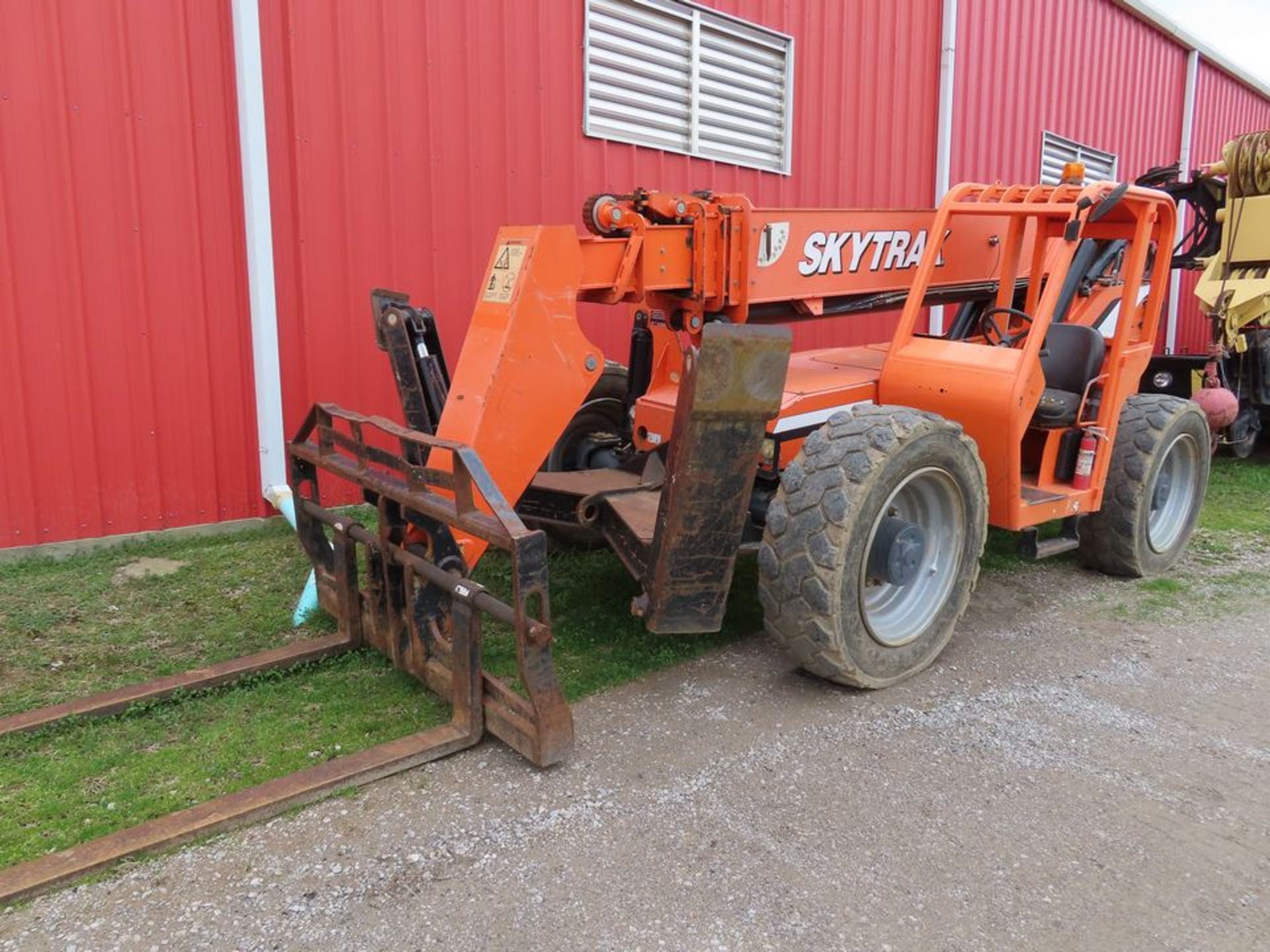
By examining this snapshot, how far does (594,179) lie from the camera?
7.43 metres

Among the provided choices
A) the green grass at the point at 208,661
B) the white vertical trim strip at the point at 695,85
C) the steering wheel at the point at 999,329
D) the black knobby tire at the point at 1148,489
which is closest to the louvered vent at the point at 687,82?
the white vertical trim strip at the point at 695,85

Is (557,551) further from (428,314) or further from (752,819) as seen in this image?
(752,819)

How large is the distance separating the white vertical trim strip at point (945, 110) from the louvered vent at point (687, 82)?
241 cm

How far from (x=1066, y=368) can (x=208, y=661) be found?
4.45 meters

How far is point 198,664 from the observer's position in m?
4.20

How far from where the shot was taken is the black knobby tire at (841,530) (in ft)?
12.1

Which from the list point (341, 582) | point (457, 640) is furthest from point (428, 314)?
point (457, 640)

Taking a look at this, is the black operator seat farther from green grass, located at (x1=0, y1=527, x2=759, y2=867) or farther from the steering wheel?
green grass, located at (x1=0, y1=527, x2=759, y2=867)

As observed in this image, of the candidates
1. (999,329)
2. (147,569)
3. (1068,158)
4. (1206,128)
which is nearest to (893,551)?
(999,329)

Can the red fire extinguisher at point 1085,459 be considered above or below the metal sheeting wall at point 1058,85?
below

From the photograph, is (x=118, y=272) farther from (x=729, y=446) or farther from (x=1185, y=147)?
(x=1185, y=147)

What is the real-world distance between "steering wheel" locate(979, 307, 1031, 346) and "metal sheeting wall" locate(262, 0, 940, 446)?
3.22 metres

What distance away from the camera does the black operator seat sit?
4.93 metres

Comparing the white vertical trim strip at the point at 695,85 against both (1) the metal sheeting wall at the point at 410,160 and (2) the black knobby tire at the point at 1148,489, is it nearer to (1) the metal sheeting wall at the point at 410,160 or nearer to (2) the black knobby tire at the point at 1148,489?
(1) the metal sheeting wall at the point at 410,160
